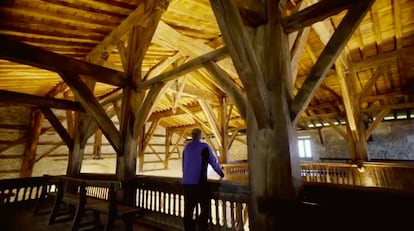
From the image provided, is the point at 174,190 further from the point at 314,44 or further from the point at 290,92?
the point at 314,44

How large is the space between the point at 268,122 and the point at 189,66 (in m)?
1.62

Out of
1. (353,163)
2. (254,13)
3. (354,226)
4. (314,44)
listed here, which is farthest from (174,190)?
(353,163)

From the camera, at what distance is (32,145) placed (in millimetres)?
8672

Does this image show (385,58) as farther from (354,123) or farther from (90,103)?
(90,103)

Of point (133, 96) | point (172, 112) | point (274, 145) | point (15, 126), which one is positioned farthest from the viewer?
point (172, 112)

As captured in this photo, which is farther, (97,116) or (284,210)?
(97,116)

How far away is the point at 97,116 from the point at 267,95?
2740mm

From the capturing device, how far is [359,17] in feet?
5.07

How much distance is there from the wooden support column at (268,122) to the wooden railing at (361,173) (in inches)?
182

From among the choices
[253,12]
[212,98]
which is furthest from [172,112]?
[253,12]

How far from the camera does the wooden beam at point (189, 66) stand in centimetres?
259

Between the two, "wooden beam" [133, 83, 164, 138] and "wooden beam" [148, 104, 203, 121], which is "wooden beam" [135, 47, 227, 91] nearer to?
"wooden beam" [133, 83, 164, 138]

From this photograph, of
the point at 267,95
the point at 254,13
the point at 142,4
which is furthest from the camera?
the point at 142,4

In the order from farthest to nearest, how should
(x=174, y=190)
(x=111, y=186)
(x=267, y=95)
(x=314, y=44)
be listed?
(x=314, y=44) → (x=174, y=190) → (x=111, y=186) → (x=267, y=95)
